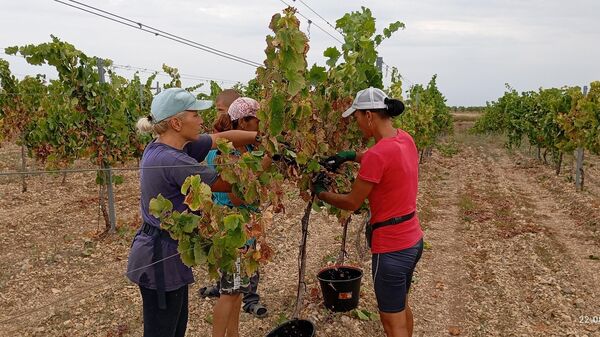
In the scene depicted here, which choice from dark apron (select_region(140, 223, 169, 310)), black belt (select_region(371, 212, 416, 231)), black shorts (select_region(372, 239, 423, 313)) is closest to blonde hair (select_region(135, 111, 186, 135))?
dark apron (select_region(140, 223, 169, 310))

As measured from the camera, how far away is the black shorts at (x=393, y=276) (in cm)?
303

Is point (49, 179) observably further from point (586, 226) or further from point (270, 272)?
point (586, 226)

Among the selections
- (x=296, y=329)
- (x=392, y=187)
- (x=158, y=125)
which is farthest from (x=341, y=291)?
(x=158, y=125)

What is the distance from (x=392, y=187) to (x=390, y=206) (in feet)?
0.42

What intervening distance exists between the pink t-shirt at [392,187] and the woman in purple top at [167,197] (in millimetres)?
953

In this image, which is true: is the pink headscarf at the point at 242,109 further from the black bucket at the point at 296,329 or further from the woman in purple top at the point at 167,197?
the black bucket at the point at 296,329

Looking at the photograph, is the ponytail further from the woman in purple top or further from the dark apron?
the dark apron

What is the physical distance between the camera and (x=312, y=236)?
24.5 feet

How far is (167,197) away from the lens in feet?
8.34

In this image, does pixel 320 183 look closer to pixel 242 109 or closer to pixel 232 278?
pixel 242 109

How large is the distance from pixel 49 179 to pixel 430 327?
1137 centimetres

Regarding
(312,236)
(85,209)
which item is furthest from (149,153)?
(85,209)

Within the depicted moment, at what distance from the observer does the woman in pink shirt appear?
2.97 metres

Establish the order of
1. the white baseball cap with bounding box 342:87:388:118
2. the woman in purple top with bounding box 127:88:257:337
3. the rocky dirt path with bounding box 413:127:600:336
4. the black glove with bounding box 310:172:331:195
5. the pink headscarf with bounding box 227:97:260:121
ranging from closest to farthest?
the woman in purple top with bounding box 127:88:257:337 < the white baseball cap with bounding box 342:87:388:118 < the pink headscarf with bounding box 227:97:260:121 < the black glove with bounding box 310:172:331:195 < the rocky dirt path with bounding box 413:127:600:336
